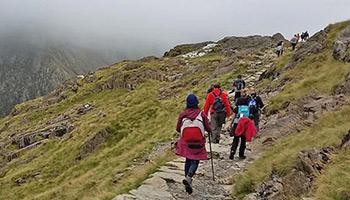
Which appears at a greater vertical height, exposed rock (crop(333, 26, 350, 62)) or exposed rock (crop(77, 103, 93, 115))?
exposed rock (crop(333, 26, 350, 62))

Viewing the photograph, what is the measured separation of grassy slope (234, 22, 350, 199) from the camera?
1127cm

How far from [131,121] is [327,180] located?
35.3m

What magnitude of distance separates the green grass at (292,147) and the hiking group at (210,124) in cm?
143

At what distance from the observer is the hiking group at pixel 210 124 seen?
14.6 m

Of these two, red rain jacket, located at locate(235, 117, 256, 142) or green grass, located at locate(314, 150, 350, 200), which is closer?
green grass, located at locate(314, 150, 350, 200)

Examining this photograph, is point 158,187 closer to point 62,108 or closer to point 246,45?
point 62,108

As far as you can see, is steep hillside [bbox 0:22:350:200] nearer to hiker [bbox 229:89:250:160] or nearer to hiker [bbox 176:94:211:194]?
hiker [bbox 229:89:250:160]

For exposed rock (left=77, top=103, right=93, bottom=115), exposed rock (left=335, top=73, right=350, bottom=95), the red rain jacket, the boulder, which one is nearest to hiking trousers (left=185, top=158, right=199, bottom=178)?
the red rain jacket

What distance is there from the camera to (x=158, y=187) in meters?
15.1

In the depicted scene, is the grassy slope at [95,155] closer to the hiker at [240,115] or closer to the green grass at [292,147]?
the hiker at [240,115]

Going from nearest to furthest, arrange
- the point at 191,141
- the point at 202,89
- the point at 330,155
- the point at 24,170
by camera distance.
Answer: the point at 330,155 < the point at 191,141 < the point at 24,170 < the point at 202,89

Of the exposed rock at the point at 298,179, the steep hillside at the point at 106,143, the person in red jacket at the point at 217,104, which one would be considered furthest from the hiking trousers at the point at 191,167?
the person in red jacket at the point at 217,104

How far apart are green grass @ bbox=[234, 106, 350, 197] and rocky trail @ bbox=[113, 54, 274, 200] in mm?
708

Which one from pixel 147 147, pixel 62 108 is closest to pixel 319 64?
pixel 147 147
